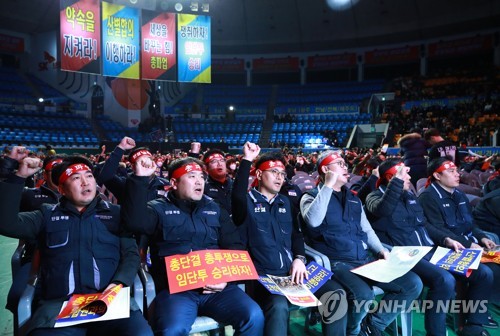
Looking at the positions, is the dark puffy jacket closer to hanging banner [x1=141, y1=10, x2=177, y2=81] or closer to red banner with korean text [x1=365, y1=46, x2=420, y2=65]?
hanging banner [x1=141, y1=10, x2=177, y2=81]

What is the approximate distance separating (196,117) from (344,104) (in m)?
11.3

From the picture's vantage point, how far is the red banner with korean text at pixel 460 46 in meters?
26.4

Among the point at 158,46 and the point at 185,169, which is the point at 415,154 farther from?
the point at 158,46

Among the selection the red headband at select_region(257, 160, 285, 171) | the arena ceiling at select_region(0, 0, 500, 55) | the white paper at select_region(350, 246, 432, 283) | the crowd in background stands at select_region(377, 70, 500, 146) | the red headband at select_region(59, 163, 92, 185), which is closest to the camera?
the red headband at select_region(59, 163, 92, 185)

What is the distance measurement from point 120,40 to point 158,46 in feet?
4.93

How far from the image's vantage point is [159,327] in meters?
2.28

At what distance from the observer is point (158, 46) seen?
16078 millimetres

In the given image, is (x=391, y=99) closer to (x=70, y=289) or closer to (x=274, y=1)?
(x=274, y=1)

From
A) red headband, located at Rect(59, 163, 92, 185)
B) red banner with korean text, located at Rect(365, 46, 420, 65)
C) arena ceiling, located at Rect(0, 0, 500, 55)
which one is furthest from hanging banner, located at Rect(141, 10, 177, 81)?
red banner with korean text, located at Rect(365, 46, 420, 65)

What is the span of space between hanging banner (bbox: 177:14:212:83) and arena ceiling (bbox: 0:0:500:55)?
9138 mm

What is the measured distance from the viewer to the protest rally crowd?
2.39 meters

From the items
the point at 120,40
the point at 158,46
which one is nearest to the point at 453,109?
the point at 158,46

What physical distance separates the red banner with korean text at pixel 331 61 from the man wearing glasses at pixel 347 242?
31092 millimetres

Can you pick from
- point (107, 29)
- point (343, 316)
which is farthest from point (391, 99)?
point (343, 316)
